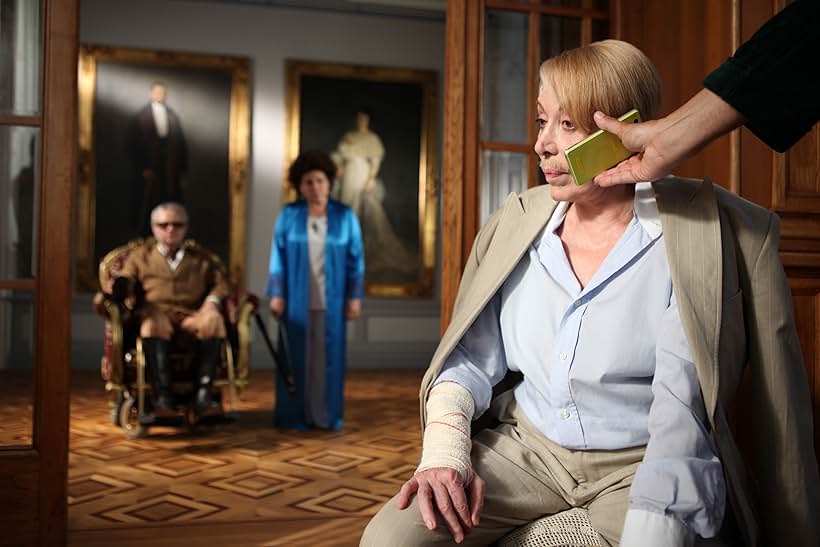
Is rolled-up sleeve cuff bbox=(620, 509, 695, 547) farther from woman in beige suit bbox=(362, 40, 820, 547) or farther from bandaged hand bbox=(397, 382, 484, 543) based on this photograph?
bandaged hand bbox=(397, 382, 484, 543)

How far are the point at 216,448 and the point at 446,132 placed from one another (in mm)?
2618

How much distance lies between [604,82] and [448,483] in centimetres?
76

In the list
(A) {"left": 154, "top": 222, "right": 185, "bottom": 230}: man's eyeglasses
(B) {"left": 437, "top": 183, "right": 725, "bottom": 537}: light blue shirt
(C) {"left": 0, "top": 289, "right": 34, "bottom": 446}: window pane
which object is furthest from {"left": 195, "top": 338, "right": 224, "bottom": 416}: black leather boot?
(B) {"left": 437, "top": 183, "right": 725, "bottom": 537}: light blue shirt

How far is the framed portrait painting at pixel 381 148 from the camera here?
8852mm

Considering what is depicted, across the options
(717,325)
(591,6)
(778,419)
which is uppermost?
(591,6)

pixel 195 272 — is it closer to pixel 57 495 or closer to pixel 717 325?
pixel 57 495

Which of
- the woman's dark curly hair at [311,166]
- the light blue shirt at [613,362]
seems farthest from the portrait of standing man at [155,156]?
the light blue shirt at [613,362]

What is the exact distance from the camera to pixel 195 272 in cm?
557

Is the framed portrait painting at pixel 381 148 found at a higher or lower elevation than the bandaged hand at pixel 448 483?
higher

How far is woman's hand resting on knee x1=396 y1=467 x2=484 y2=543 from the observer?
1348 mm

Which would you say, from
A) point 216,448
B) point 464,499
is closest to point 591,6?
point 464,499

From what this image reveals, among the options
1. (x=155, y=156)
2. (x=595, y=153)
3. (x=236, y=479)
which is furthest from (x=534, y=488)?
(x=155, y=156)

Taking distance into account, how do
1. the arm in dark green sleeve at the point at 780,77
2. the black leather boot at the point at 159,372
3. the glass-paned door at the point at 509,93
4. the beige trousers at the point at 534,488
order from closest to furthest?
1. the arm in dark green sleeve at the point at 780,77
2. the beige trousers at the point at 534,488
3. the glass-paned door at the point at 509,93
4. the black leather boot at the point at 159,372

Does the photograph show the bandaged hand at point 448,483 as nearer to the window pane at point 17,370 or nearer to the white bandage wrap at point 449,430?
the white bandage wrap at point 449,430
